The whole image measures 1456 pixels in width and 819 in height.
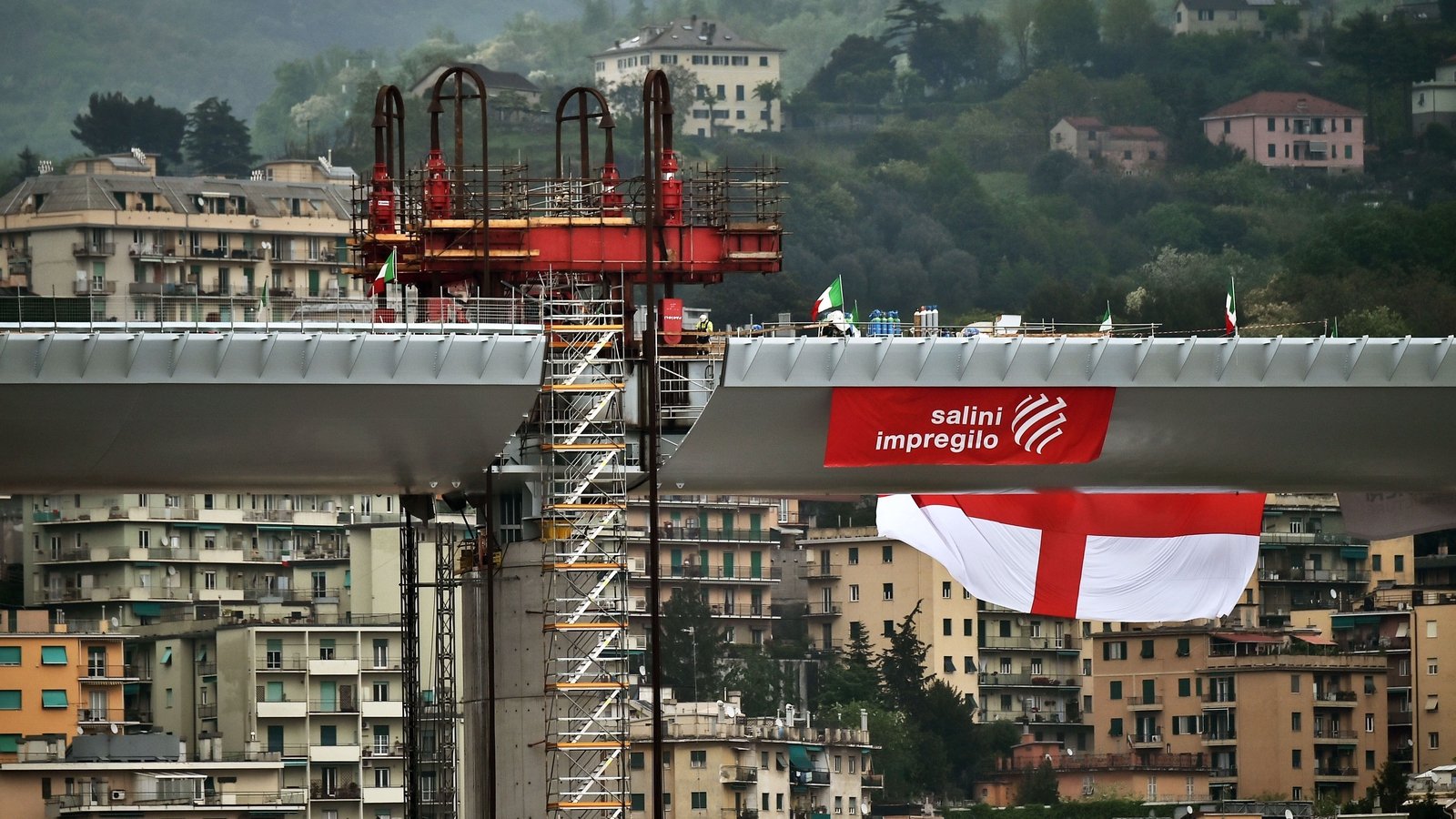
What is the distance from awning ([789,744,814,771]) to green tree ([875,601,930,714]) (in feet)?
44.8

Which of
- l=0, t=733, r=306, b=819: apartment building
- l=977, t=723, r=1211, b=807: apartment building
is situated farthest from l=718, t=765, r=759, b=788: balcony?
l=0, t=733, r=306, b=819: apartment building

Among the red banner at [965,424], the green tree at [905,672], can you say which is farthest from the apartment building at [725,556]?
the red banner at [965,424]

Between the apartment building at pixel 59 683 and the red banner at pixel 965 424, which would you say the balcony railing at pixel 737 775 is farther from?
the red banner at pixel 965 424

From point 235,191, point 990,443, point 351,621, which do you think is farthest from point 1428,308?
point 990,443

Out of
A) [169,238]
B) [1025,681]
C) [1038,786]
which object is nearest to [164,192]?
[169,238]

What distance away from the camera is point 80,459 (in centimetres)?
6419

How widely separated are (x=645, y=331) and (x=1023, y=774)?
67.1 m

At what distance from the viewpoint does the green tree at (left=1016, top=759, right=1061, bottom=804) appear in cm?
12556

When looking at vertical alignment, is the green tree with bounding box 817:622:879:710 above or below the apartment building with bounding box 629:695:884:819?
above

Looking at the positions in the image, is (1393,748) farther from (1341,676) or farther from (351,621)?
(351,621)

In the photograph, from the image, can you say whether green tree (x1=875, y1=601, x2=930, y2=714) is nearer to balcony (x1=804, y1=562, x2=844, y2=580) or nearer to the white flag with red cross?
balcony (x1=804, y1=562, x2=844, y2=580)

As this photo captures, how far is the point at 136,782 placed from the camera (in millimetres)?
99000

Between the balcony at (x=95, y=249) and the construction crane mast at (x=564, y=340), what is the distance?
7617 centimetres

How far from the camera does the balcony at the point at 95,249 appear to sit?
5684 inches
